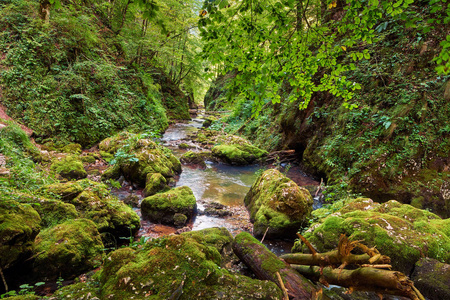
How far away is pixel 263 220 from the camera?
5.77 meters

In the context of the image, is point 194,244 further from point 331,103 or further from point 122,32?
point 122,32

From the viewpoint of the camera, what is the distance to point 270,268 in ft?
A: 11.6

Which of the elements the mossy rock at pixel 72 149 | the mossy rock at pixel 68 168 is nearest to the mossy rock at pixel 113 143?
the mossy rock at pixel 72 149

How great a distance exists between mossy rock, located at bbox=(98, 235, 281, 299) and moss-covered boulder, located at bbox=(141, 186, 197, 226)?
327 centimetres

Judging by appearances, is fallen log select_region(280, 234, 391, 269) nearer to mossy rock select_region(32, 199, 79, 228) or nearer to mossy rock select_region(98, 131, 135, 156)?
mossy rock select_region(32, 199, 79, 228)

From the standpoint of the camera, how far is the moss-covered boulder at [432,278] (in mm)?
3097

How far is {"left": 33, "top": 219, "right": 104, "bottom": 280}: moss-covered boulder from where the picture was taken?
10.5 feet

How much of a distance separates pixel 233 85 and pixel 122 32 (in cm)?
1766

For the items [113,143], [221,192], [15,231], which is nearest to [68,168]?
[113,143]

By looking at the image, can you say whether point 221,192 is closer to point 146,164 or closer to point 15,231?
point 146,164

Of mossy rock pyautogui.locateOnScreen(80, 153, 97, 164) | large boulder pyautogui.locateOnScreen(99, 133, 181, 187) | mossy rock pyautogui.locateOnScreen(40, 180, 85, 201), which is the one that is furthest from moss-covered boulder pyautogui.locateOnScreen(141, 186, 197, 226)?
mossy rock pyautogui.locateOnScreen(80, 153, 97, 164)

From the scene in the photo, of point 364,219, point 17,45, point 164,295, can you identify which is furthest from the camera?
point 17,45

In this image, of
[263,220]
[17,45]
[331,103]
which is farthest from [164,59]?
[263,220]

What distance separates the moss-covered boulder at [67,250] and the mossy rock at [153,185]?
3256 mm
